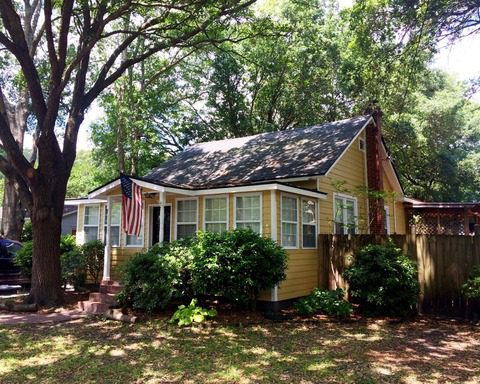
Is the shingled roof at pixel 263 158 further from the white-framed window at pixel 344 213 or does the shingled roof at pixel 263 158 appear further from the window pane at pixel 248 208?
the white-framed window at pixel 344 213

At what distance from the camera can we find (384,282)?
892 cm

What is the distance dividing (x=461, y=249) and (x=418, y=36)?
6.05 m

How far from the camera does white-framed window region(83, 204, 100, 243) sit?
44.8 feet

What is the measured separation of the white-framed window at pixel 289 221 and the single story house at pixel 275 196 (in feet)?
0.09

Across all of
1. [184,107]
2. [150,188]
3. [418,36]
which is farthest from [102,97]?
[418,36]

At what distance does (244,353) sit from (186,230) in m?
5.91

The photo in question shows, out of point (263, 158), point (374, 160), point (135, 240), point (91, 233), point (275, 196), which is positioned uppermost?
point (374, 160)

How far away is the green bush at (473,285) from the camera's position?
804 cm

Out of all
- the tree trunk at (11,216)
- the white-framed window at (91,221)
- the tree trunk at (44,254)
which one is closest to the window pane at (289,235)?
the tree trunk at (44,254)

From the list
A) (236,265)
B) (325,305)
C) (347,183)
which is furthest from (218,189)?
(347,183)

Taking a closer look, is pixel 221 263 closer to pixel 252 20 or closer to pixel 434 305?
pixel 434 305

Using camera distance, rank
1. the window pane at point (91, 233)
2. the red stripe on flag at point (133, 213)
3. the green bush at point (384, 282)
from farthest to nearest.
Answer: the window pane at point (91, 233) → the red stripe on flag at point (133, 213) → the green bush at point (384, 282)

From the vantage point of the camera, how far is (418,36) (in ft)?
36.6

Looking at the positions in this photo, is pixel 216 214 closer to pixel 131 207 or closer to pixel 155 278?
pixel 131 207
